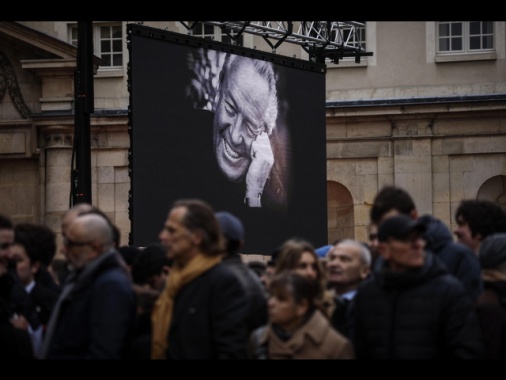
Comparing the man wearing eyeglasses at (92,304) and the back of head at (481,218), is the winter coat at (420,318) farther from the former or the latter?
the back of head at (481,218)

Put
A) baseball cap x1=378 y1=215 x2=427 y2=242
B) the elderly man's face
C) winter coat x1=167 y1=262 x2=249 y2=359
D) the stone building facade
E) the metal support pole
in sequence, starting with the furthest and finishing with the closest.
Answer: the stone building facade, the elderly man's face, the metal support pole, baseball cap x1=378 y1=215 x2=427 y2=242, winter coat x1=167 y1=262 x2=249 y2=359

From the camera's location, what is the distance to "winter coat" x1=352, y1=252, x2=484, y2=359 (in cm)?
798

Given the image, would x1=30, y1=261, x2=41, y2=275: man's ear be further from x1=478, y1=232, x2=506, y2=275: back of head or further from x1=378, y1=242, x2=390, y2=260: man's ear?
x1=478, y1=232, x2=506, y2=275: back of head

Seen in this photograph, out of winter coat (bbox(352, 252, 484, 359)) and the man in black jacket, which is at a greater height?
the man in black jacket

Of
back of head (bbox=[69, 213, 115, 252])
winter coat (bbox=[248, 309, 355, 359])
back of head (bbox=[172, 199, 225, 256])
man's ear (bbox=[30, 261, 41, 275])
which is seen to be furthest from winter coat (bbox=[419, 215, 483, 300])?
man's ear (bbox=[30, 261, 41, 275])

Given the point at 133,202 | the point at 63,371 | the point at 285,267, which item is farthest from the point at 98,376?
the point at 133,202

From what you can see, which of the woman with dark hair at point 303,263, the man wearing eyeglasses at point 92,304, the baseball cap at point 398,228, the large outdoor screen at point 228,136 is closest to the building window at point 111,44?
the large outdoor screen at point 228,136

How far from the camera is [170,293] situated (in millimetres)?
8352

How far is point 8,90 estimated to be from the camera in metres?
30.4

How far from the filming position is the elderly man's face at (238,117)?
19453mm

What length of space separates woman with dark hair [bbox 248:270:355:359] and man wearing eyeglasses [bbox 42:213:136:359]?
0.74 m

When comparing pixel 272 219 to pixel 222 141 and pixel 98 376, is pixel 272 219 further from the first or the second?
pixel 98 376

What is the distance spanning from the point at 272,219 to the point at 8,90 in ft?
37.6

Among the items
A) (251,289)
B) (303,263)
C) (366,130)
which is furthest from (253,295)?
(366,130)
